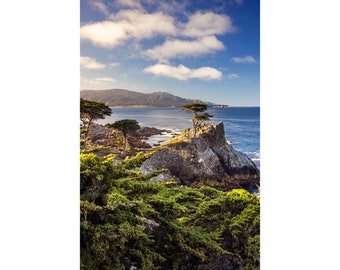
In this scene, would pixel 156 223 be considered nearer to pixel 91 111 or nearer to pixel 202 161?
pixel 202 161

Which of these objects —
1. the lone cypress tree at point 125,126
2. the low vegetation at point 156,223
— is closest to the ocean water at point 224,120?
the lone cypress tree at point 125,126

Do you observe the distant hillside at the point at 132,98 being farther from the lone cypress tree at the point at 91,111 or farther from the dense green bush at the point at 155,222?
the dense green bush at the point at 155,222

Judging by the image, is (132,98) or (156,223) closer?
(156,223)

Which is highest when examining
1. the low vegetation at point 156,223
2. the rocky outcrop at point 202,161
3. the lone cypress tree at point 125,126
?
the lone cypress tree at point 125,126

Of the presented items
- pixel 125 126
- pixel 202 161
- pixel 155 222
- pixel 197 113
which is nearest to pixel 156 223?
pixel 155 222
